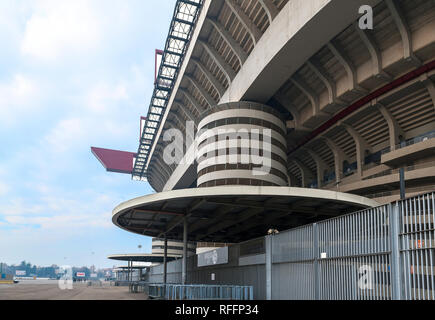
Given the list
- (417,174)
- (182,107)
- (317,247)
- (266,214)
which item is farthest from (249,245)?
(182,107)

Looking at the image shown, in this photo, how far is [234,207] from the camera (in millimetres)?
25406

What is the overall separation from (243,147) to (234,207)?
1150 centimetres

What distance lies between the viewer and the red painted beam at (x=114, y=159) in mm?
124000

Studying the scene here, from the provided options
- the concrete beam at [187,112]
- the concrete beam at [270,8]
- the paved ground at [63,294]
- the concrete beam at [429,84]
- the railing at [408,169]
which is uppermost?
the concrete beam at [270,8]

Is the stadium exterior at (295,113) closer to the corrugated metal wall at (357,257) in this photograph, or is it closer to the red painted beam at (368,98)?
the red painted beam at (368,98)

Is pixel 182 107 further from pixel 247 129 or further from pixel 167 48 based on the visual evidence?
pixel 247 129

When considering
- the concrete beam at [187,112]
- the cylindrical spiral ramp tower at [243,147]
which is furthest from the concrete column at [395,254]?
the concrete beam at [187,112]

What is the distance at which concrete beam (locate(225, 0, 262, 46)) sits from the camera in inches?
1394

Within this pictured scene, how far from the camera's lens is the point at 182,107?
183 feet

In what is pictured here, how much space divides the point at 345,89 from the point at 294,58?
5524mm

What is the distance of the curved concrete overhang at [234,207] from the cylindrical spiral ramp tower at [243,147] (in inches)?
182

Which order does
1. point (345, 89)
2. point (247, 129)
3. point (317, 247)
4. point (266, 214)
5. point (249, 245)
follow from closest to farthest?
1. point (317, 247)
2. point (249, 245)
3. point (266, 214)
4. point (345, 89)
5. point (247, 129)

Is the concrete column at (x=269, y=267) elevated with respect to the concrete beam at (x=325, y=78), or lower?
lower

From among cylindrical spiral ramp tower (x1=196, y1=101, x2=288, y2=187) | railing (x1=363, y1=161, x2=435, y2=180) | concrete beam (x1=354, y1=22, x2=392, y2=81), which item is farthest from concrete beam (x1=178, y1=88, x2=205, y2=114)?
concrete beam (x1=354, y1=22, x2=392, y2=81)
